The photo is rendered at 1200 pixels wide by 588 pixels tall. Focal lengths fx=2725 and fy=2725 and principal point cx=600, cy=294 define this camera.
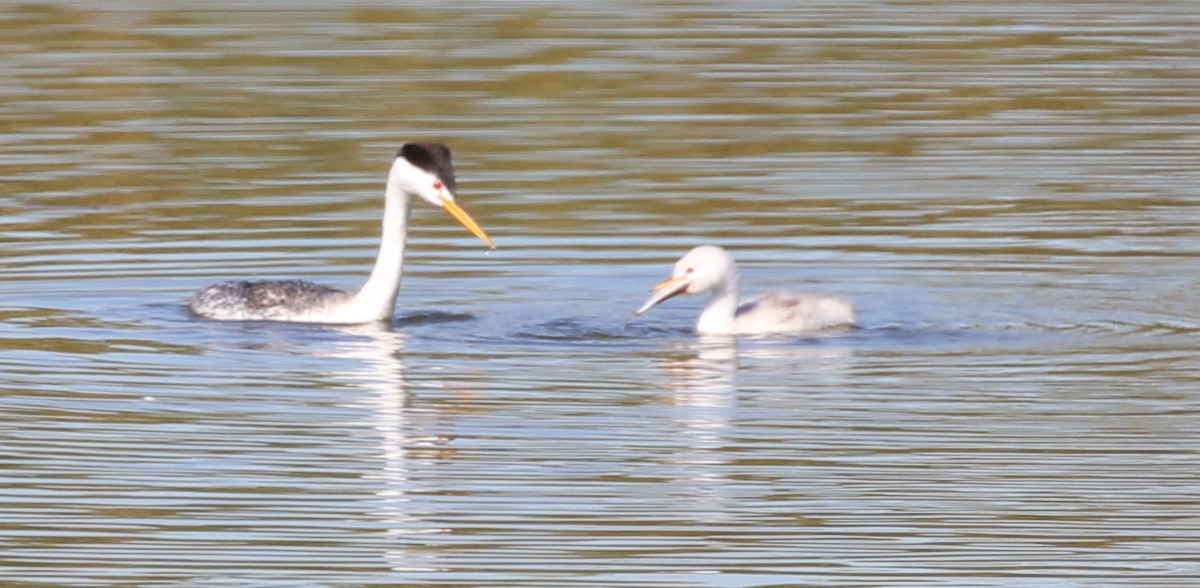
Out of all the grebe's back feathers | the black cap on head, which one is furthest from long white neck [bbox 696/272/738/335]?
the grebe's back feathers

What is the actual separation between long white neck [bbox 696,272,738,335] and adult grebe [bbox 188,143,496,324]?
1145mm

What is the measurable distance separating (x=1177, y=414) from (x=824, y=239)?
4.97 metres

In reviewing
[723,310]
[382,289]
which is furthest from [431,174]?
[723,310]

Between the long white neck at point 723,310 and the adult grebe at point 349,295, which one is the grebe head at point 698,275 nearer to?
the long white neck at point 723,310

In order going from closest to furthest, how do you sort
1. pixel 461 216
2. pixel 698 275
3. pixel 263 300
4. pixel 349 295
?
pixel 698 275 < pixel 461 216 < pixel 263 300 < pixel 349 295

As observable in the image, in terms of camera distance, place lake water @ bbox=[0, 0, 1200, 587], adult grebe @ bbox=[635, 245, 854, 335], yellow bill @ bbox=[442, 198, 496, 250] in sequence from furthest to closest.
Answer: yellow bill @ bbox=[442, 198, 496, 250] → adult grebe @ bbox=[635, 245, 854, 335] → lake water @ bbox=[0, 0, 1200, 587]

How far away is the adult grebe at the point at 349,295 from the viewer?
1347 cm

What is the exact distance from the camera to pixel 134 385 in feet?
38.4

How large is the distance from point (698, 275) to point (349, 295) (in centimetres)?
182

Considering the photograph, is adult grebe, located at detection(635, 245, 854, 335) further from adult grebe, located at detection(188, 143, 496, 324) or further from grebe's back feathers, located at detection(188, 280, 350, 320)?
grebe's back feathers, located at detection(188, 280, 350, 320)

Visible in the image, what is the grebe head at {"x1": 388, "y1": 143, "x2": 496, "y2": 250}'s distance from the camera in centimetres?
1338

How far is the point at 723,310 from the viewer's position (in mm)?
13156

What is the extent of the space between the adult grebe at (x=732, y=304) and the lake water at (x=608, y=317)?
0.20 metres

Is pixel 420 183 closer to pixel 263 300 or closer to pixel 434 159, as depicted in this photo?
pixel 434 159
